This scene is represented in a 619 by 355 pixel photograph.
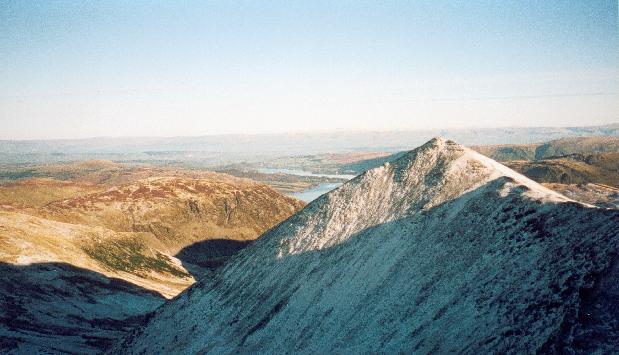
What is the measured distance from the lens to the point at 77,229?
11675 centimetres

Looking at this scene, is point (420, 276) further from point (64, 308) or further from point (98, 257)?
point (98, 257)

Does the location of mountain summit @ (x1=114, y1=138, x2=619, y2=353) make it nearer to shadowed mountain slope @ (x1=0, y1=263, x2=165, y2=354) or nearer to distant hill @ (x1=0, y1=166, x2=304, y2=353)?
shadowed mountain slope @ (x1=0, y1=263, x2=165, y2=354)

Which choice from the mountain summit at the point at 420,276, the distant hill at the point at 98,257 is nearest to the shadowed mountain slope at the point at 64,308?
the distant hill at the point at 98,257

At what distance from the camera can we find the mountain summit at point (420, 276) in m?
24.3

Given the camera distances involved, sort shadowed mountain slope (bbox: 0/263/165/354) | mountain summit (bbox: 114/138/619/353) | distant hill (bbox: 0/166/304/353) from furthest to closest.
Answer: distant hill (bbox: 0/166/304/353) → shadowed mountain slope (bbox: 0/263/165/354) → mountain summit (bbox: 114/138/619/353)

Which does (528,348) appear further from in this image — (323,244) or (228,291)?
(228,291)

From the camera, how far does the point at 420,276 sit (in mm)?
34531

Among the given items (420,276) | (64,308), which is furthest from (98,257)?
(420,276)

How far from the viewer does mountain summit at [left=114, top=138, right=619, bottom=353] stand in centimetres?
2433

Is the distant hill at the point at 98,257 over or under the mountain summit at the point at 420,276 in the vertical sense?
under

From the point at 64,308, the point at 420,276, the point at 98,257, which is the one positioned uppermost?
the point at 420,276

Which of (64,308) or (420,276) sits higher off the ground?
(420,276)

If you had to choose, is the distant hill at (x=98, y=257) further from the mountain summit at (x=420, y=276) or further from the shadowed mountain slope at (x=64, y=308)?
the mountain summit at (x=420, y=276)

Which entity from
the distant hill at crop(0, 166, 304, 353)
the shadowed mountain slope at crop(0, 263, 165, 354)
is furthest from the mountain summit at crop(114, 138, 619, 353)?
the distant hill at crop(0, 166, 304, 353)
